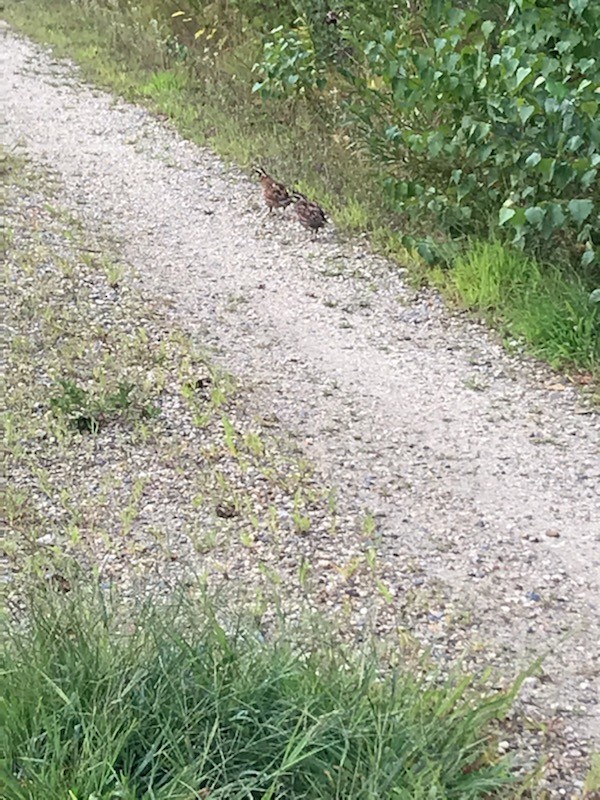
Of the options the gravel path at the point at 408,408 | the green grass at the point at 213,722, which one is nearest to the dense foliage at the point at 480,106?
the gravel path at the point at 408,408

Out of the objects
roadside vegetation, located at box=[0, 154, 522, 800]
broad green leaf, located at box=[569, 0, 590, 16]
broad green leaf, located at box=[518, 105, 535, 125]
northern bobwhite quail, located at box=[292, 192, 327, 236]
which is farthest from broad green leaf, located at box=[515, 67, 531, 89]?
northern bobwhite quail, located at box=[292, 192, 327, 236]

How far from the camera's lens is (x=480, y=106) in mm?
5395

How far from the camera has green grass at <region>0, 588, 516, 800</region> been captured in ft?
7.51

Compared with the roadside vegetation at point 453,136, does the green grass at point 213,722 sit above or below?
below

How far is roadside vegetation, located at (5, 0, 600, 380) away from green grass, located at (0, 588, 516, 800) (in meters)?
3.02

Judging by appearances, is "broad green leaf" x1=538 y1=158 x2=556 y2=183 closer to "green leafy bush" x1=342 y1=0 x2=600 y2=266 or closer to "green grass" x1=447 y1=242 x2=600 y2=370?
"green leafy bush" x1=342 y1=0 x2=600 y2=266

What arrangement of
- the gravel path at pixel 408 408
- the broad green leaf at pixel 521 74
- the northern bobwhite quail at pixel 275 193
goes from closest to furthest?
1. the gravel path at pixel 408 408
2. the broad green leaf at pixel 521 74
3. the northern bobwhite quail at pixel 275 193

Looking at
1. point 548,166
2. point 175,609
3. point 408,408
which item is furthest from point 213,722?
point 548,166

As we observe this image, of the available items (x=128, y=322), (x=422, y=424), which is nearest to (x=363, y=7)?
(x=128, y=322)

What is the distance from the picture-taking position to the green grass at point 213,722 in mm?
2289

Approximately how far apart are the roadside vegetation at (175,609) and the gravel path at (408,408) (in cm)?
26

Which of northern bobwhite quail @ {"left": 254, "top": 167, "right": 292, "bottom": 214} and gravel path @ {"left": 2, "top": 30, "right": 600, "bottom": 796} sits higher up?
northern bobwhite quail @ {"left": 254, "top": 167, "right": 292, "bottom": 214}

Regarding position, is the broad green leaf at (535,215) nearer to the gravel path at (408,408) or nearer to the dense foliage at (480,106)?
the dense foliage at (480,106)

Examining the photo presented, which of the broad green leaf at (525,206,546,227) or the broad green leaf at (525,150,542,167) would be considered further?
the broad green leaf at (525,206,546,227)
